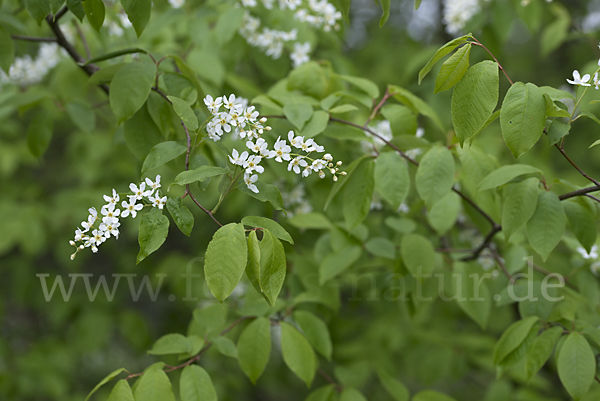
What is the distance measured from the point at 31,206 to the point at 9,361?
1.39 m

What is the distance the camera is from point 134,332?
11.8 feet

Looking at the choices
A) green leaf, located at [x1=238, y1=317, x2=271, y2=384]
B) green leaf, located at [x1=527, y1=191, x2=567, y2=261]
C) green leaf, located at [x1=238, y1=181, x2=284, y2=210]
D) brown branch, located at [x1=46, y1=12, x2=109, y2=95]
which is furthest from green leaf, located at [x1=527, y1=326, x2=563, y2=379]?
brown branch, located at [x1=46, y1=12, x2=109, y2=95]

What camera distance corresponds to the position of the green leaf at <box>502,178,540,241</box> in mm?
1478

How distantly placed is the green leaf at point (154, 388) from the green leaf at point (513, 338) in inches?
45.4

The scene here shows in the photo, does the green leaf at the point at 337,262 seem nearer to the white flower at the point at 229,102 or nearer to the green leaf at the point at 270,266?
the green leaf at the point at 270,266

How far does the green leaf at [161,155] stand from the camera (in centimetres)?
134

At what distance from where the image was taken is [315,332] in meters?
1.93

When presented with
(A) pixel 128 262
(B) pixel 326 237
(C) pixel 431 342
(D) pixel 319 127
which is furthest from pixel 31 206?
(C) pixel 431 342

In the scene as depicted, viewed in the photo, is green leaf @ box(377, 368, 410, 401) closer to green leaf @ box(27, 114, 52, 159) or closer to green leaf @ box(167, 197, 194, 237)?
green leaf @ box(167, 197, 194, 237)

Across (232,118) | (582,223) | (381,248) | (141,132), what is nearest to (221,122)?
(232,118)

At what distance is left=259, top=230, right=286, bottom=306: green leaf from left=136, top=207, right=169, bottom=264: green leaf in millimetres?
262

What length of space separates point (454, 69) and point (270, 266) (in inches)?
29.0

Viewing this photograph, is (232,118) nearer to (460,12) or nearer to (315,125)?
(315,125)

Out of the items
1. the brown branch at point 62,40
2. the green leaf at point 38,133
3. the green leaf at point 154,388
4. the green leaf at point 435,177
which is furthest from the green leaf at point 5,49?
the green leaf at point 435,177
